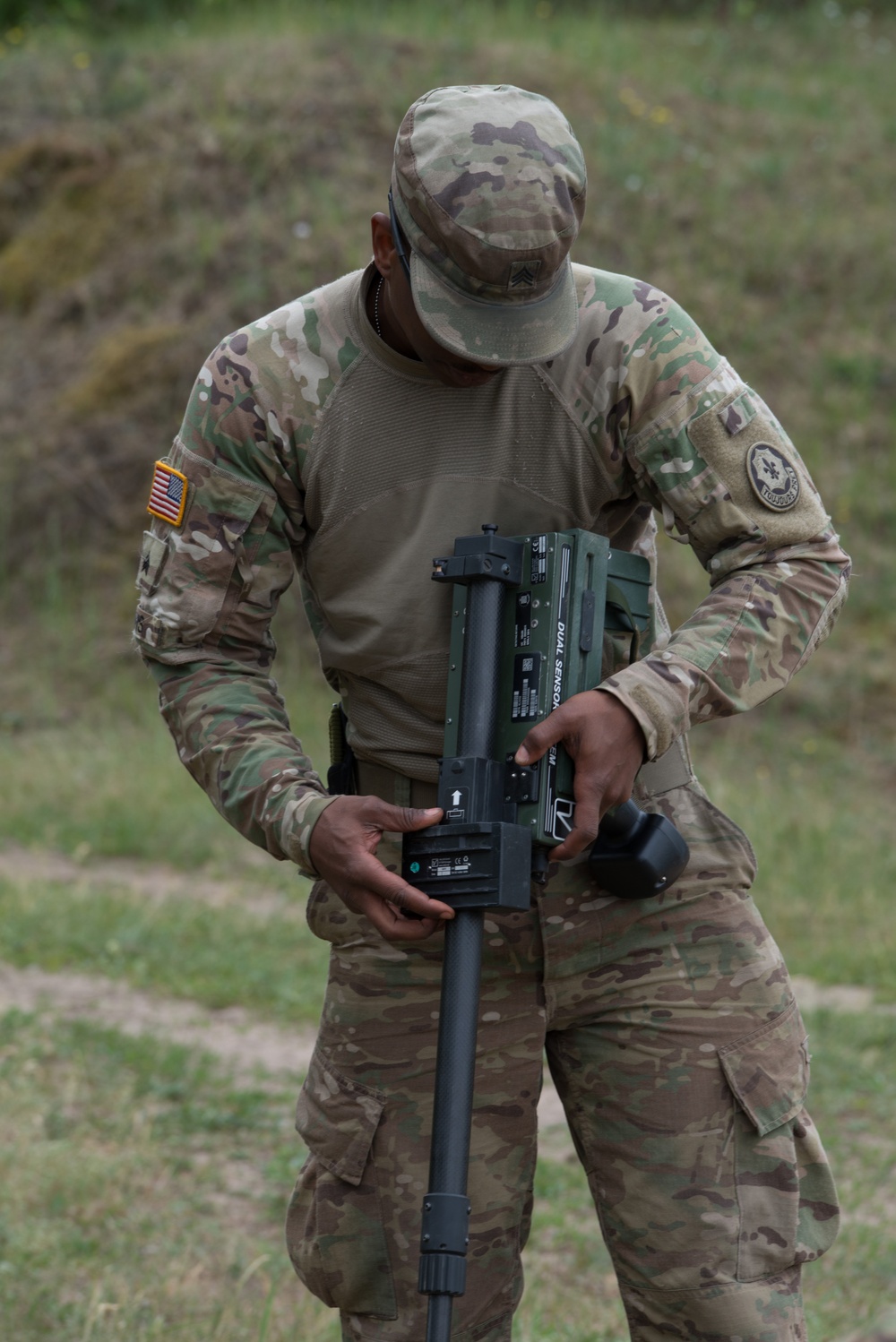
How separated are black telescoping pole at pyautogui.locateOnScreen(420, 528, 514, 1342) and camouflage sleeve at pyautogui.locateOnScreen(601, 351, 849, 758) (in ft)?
0.70

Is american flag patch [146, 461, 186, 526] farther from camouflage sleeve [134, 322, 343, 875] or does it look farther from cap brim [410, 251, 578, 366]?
cap brim [410, 251, 578, 366]

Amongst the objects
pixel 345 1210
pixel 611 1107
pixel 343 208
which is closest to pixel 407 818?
pixel 611 1107

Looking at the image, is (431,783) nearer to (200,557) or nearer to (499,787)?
(499,787)

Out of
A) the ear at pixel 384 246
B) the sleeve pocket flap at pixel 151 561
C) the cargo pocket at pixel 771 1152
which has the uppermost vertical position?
the ear at pixel 384 246

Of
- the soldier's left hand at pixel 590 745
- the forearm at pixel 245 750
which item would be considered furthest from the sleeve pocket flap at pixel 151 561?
the soldier's left hand at pixel 590 745

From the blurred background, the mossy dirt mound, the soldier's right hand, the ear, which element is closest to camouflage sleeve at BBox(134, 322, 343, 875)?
the soldier's right hand

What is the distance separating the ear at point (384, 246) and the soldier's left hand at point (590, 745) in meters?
0.65

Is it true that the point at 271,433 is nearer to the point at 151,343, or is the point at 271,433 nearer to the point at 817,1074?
the point at 817,1074

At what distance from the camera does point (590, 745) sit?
2.11 meters

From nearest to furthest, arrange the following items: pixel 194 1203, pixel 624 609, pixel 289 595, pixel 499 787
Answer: pixel 499 787, pixel 624 609, pixel 194 1203, pixel 289 595

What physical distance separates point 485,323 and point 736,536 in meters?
0.47

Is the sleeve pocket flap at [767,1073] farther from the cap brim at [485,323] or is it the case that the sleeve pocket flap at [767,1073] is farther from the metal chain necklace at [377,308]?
the metal chain necklace at [377,308]

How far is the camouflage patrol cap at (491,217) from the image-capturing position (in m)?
2.08

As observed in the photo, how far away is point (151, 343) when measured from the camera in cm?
1040
